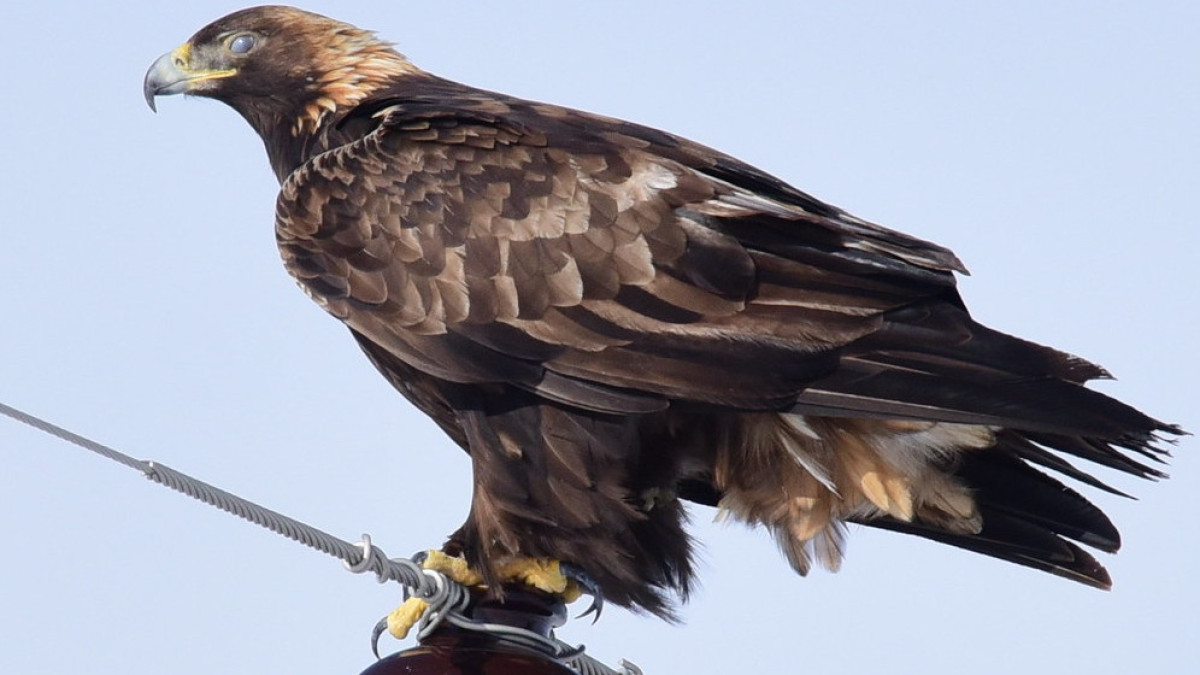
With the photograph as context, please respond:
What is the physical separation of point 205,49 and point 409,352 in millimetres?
2388

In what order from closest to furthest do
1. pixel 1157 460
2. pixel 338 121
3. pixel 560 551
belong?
pixel 1157 460
pixel 560 551
pixel 338 121

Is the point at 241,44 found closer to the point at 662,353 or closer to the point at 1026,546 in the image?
the point at 662,353

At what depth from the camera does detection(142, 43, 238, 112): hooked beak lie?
7402mm

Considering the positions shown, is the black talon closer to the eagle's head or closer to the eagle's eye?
the eagle's head

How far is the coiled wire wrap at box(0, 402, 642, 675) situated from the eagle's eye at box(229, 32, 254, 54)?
9.72 feet

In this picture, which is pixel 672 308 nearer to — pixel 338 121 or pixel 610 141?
pixel 610 141

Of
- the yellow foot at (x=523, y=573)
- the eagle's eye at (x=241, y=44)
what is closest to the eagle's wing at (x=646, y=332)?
the yellow foot at (x=523, y=573)

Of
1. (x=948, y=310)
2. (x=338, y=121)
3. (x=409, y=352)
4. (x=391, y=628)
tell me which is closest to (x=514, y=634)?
(x=391, y=628)

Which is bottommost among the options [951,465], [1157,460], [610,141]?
[951,465]

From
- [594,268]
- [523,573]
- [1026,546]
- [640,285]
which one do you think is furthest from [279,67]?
[1026,546]

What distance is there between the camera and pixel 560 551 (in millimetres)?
5785

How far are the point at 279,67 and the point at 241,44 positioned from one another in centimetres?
29

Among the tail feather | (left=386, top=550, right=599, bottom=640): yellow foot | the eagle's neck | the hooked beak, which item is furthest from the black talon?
the hooked beak

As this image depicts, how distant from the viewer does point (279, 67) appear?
7285mm
